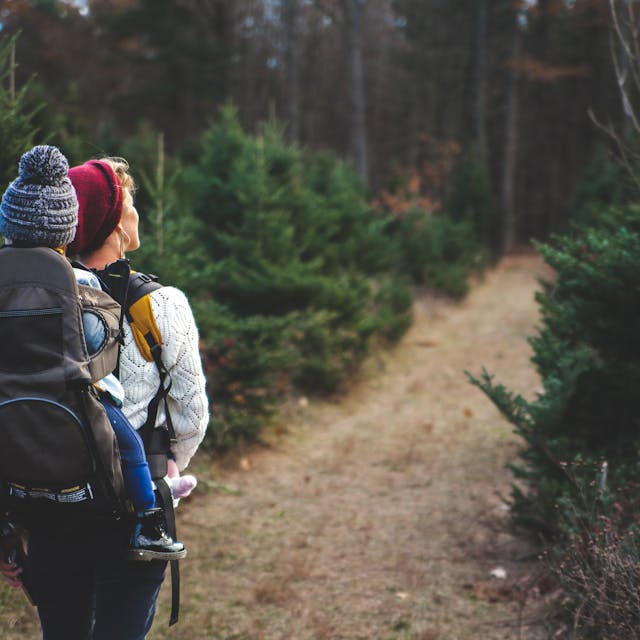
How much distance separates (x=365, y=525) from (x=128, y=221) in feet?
12.8

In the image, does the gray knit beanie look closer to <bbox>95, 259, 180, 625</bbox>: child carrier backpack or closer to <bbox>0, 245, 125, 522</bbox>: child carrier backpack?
<bbox>0, 245, 125, 522</bbox>: child carrier backpack

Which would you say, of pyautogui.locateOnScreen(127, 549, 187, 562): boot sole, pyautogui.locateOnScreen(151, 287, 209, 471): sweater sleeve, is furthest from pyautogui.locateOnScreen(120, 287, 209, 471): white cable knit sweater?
pyautogui.locateOnScreen(127, 549, 187, 562): boot sole

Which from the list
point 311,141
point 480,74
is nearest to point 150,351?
point 480,74

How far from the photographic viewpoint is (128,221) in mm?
2346

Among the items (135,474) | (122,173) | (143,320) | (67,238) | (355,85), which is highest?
(355,85)

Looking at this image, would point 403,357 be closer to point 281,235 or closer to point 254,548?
point 281,235

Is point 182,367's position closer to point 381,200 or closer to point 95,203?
point 95,203

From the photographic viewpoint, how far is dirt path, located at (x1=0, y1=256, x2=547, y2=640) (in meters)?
4.12

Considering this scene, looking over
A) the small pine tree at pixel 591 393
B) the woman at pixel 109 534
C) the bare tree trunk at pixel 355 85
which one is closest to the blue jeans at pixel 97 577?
the woman at pixel 109 534

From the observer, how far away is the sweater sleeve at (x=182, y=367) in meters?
2.21

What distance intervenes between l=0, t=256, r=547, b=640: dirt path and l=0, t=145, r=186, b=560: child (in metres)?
2.17

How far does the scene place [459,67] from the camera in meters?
31.4

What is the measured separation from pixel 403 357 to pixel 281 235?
4.19 metres

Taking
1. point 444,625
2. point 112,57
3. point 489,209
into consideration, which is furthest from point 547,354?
point 112,57
